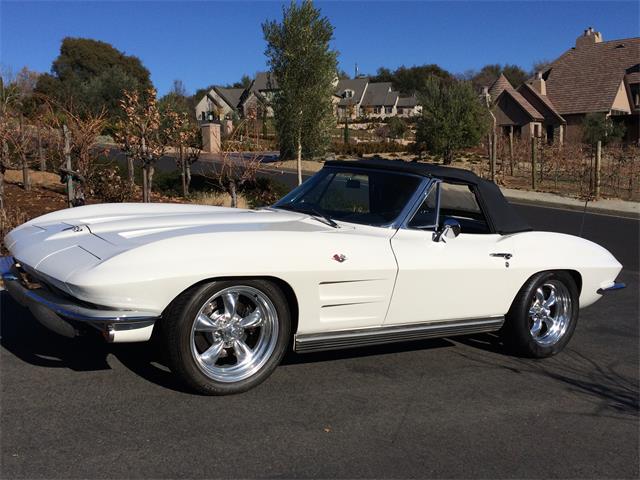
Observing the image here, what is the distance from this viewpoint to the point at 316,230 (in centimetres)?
402

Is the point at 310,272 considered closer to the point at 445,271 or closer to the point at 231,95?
the point at 445,271

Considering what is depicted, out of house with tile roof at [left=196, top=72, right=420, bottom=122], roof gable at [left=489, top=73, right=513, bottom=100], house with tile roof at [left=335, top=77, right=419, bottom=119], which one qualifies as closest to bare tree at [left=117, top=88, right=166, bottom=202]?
roof gable at [left=489, top=73, right=513, bottom=100]

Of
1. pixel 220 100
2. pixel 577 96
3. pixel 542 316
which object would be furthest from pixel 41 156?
pixel 220 100

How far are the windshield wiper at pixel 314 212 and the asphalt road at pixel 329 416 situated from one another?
983 mm

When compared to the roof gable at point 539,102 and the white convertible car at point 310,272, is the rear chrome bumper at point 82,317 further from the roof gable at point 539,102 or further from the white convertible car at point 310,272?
the roof gable at point 539,102

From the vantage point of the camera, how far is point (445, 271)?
4.27 metres

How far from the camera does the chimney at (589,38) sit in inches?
1805

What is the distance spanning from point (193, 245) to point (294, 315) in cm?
77

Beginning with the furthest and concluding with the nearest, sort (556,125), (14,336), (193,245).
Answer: (556,125) → (14,336) → (193,245)

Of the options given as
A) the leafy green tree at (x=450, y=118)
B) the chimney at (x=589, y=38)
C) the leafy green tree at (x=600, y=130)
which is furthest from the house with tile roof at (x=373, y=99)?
the leafy green tree at (x=450, y=118)

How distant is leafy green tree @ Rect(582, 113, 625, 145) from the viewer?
36.4 m

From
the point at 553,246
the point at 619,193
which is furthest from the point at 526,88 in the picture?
the point at 553,246

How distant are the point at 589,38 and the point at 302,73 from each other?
39.5 meters

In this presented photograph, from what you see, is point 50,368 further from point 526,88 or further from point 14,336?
point 526,88
